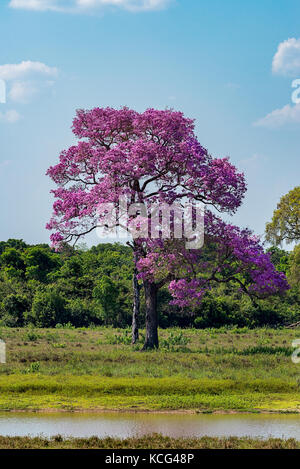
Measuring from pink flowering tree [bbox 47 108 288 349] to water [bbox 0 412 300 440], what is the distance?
10.7m

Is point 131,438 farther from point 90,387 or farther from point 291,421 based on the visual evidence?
point 90,387

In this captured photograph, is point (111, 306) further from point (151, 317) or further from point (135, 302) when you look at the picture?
point (151, 317)

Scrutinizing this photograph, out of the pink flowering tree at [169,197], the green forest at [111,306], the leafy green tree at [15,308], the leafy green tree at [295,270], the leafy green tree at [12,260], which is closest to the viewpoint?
the pink flowering tree at [169,197]

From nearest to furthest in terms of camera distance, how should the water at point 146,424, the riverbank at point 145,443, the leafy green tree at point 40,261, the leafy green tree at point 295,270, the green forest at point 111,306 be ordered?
the riverbank at point 145,443 < the water at point 146,424 < the leafy green tree at point 295,270 < the green forest at point 111,306 < the leafy green tree at point 40,261

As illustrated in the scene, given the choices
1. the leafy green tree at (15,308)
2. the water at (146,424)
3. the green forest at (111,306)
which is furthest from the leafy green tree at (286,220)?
the water at (146,424)

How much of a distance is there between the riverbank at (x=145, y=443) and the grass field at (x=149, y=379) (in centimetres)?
497

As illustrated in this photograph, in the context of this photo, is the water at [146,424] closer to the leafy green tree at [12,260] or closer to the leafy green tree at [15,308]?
the leafy green tree at [15,308]

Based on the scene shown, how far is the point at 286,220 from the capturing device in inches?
2092

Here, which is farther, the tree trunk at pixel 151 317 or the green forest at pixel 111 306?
the green forest at pixel 111 306

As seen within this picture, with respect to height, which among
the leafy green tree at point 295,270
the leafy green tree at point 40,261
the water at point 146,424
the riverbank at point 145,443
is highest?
the leafy green tree at point 40,261

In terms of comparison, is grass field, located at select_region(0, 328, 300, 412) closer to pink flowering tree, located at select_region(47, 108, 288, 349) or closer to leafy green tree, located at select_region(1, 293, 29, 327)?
pink flowering tree, located at select_region(47, 108, 288, 349)

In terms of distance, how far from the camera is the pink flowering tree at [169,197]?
94.3ft

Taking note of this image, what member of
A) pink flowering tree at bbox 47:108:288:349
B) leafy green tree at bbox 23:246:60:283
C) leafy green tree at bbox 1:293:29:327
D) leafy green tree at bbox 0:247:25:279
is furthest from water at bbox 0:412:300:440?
leafy green tree at bbox 0:247:25:279
